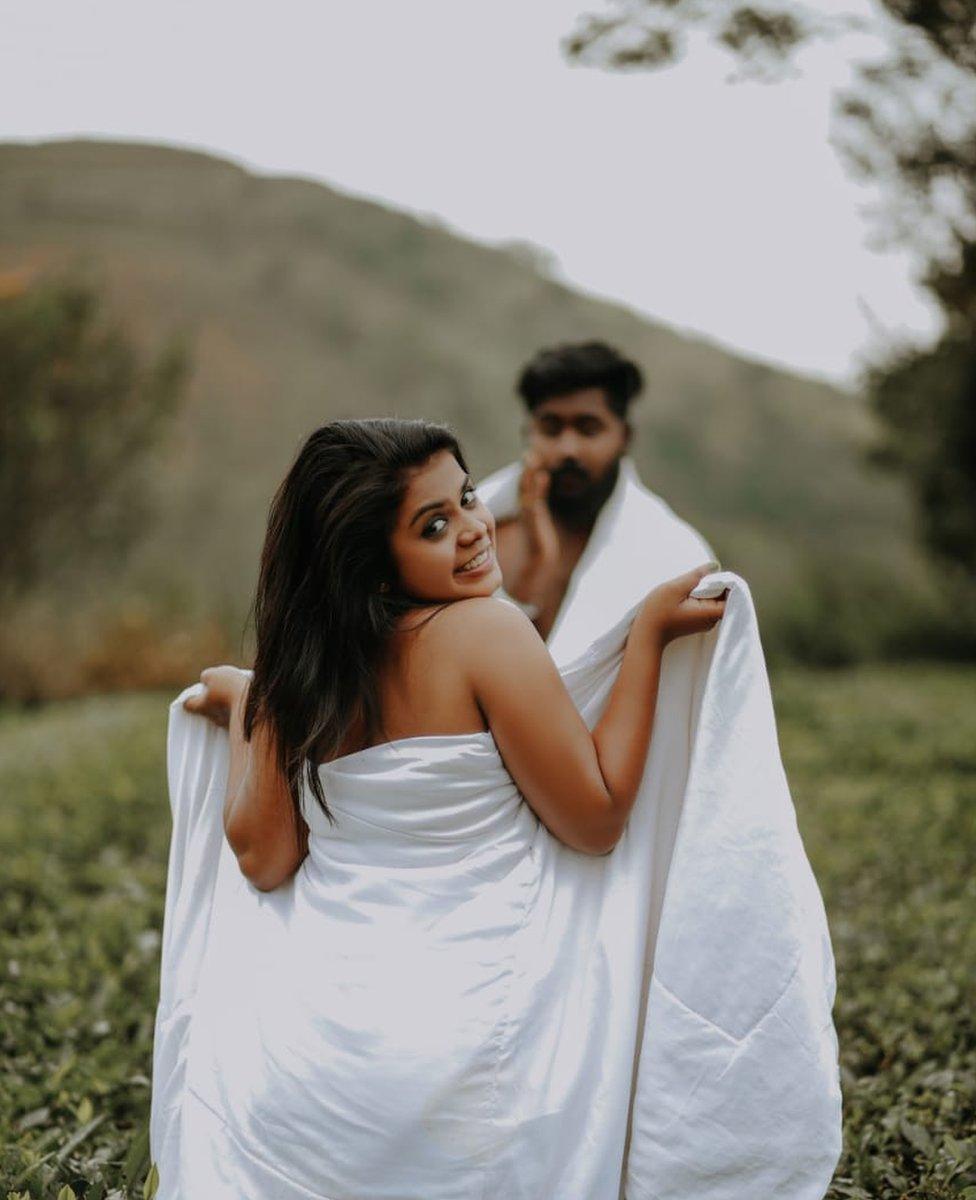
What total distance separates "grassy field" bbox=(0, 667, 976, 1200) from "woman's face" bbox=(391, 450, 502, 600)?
1.42m

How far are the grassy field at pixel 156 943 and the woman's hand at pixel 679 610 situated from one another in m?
1.38

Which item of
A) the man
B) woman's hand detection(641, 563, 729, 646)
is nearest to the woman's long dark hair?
woman's hand detection(641, 563, 729, 646)

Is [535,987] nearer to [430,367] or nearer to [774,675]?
[774,675]

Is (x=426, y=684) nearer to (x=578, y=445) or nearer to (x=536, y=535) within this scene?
(x=536, y=535)

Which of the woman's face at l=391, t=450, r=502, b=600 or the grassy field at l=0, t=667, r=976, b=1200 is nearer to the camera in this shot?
the woman's face at l=391, t=450, r=502, b=600

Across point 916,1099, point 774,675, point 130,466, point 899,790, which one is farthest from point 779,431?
point 916,1099

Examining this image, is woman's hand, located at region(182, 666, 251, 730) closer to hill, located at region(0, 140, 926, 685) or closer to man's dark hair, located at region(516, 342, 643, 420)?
man's dark hair, located at region(516, 342, 643, 420)

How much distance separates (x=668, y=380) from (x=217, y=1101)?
23.9 metres

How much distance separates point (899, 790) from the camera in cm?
741

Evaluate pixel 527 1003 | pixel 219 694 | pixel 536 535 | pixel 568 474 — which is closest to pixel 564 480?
pixel 568 474

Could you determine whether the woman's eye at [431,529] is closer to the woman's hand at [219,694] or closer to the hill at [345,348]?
the woman's hand at [219,694]

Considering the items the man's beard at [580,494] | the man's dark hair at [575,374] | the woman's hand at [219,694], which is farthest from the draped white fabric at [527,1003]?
the man's dark hair at [575,374]

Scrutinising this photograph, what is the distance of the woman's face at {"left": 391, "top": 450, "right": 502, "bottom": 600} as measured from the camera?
232 cm

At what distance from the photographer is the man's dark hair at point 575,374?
467 centimetres
